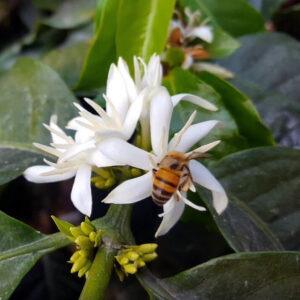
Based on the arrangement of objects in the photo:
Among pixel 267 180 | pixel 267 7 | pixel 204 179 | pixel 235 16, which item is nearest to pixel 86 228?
pixel 204 179

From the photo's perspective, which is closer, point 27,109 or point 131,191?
point 131,191

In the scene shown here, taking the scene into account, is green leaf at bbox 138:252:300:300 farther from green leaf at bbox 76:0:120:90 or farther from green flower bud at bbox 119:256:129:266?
green leaf at bbox 76:0:120:90

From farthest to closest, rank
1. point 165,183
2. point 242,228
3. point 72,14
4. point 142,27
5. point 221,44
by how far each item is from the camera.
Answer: point 72,14
point 221,44
point 142,27
point 242,228
point 165,183

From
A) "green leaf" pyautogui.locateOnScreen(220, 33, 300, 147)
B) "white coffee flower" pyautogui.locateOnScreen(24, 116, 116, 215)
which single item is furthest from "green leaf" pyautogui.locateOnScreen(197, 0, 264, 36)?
"white coffee flower" pyautogui.locateOnScreen(24, 116, 116, 215)

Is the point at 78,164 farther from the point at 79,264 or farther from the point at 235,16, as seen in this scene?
the point at 235,16

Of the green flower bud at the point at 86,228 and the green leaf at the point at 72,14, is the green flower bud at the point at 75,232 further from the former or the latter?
the green leaf at the point at 72,14

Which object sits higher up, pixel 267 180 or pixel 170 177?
pixel 170 177
